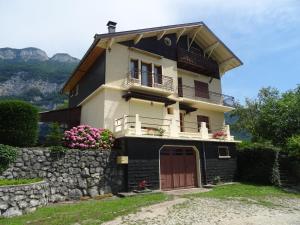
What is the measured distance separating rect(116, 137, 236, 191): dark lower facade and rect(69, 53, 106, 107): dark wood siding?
569cm

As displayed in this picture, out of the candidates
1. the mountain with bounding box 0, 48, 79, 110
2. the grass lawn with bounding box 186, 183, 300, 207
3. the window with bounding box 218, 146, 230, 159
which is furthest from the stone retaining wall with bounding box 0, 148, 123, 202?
the mountain with bounding box 0, 48, 79, 110

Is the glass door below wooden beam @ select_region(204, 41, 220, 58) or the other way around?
below

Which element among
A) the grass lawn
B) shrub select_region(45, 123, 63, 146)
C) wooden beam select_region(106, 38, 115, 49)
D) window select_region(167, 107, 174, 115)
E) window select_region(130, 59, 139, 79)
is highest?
wooden beam select_region(106, 38, 115, 49)

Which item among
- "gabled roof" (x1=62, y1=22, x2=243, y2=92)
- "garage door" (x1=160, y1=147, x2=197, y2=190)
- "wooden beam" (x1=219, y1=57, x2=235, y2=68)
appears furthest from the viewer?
"wooden beam" (x1=219, y1=57, x2=235, y2=68)

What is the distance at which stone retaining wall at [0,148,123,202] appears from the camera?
13695 millimetres

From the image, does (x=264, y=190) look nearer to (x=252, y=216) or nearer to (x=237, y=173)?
(x=237, y=173)

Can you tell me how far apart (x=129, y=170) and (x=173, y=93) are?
27.8ft

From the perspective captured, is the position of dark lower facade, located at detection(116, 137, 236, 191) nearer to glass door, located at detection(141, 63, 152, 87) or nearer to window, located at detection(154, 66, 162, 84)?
glass door, located at detection(141, 63, 152, 87)

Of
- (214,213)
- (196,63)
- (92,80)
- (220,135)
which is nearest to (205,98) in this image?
(196,63)

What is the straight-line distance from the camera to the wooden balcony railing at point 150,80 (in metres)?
20.6

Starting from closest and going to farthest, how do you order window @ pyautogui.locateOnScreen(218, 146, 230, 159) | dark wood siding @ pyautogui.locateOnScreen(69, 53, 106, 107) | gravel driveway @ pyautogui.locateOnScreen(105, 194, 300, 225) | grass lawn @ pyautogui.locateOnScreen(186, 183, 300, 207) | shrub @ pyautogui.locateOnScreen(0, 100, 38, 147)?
gravel driveway @ pyautogui.locateOnScreen(105, 194, 300, 225) < shrub @ pyautogui.locateOnScreen(0, 100, 38, 147) < grass lawn @ pyautogui.locateOnScreen(186, 183, 300, 207) < dark wood siding @ pyautogui.locateOnScreen(69, 53, 106, 107) < window @ pyautogui.locateOnScreen(218, 146, 230, 159)

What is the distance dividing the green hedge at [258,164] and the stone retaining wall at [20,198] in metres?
15.8

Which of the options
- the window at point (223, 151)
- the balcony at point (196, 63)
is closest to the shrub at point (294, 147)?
the window at point (223, 151)

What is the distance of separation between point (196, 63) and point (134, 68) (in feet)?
21.2
